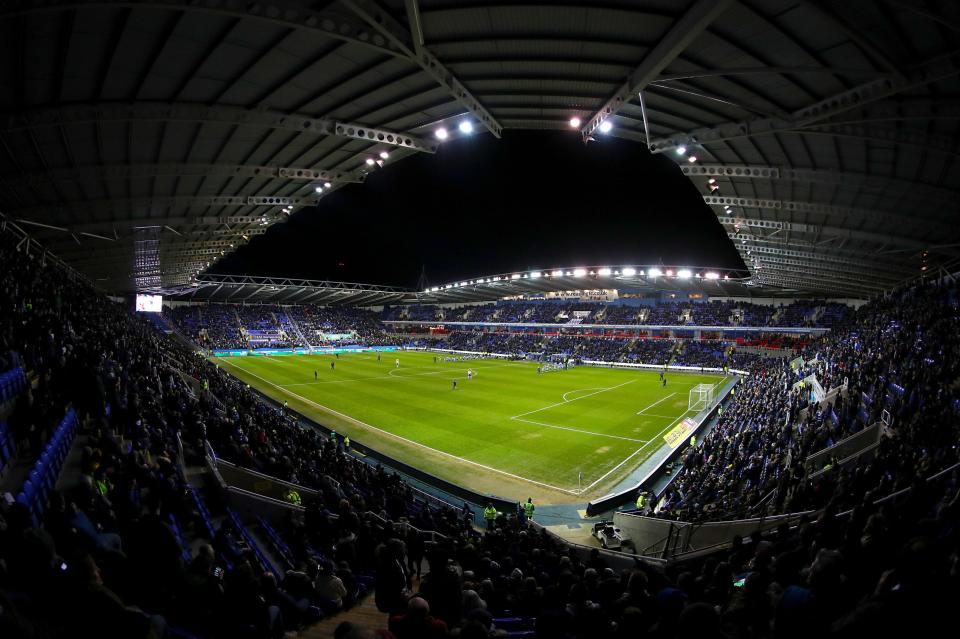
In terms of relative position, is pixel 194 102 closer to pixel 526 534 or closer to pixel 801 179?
pixel 526 534

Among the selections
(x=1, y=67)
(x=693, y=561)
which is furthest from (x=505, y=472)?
(x=1, y=67)

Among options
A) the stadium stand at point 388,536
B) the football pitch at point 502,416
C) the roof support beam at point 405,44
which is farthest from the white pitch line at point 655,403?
the roof support beam at point 405,44

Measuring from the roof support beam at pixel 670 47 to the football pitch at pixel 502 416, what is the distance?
13.3m

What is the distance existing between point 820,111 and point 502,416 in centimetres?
2183

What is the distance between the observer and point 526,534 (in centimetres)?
986

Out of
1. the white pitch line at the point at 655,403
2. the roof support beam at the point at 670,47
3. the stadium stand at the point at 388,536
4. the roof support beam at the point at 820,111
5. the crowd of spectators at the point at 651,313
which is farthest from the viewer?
the crowd of spectators at the point at 651,313

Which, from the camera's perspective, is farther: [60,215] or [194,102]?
[60,215]

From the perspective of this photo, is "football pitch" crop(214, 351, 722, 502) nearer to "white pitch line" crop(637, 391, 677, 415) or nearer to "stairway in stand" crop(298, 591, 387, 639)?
"white pitch line" crop(637, 391, 677, 415)

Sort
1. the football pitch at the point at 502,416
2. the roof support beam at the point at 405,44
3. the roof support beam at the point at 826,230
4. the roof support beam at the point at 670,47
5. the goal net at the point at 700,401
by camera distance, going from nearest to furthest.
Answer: the roof support beam at the point at 670,47 < the roof support beam at the point at 405,44 < the football pitch at the point at 502,416 < the roof support beam at the point at 826,230 < the goal net at the point at 700,401

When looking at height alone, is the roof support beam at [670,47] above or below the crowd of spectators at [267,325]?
above

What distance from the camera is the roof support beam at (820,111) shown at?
877cm

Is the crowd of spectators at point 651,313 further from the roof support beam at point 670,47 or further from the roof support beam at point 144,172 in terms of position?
the roof support beam at point 144,172

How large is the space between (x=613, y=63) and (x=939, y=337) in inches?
669

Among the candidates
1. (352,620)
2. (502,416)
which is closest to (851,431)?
(352,620)
